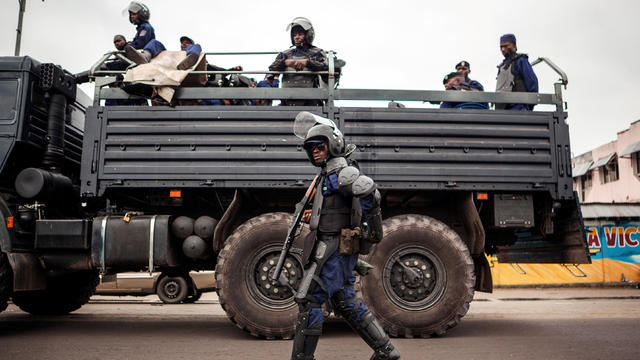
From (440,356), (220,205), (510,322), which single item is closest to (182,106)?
(220,205)

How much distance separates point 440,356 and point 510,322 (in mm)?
3245

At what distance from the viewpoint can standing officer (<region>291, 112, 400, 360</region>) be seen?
12.5ft

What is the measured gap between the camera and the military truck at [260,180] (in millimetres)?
5754

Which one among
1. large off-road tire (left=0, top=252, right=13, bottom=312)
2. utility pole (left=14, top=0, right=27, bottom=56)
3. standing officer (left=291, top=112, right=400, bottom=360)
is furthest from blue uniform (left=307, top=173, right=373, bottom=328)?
utility pole (left=14, top=0, right=27, bottom=56)

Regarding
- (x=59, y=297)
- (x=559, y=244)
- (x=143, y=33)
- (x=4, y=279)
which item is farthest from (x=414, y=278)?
(x=59, y=297)

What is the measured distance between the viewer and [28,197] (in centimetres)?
585

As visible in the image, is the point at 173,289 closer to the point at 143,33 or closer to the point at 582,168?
the point at 143,33

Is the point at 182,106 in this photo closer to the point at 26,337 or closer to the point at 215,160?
the point at 215,160

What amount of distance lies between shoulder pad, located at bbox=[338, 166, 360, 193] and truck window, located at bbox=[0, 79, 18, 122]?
4413mm

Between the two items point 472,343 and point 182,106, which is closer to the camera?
point 472,343

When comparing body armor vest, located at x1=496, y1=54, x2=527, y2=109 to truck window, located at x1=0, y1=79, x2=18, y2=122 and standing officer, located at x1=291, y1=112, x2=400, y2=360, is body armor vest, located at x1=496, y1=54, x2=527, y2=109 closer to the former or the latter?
standing officer, located at x1=291, y1=112, x2=400, y2=360

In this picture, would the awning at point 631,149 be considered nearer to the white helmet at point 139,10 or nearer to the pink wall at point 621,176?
Answer: the pink wall at point 621,176

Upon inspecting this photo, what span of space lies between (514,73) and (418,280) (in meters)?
3.10

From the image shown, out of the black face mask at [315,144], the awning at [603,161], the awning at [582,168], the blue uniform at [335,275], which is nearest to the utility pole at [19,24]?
the black face mask at [315,144]
